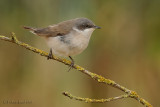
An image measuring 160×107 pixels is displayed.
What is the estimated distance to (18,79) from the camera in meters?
6.14

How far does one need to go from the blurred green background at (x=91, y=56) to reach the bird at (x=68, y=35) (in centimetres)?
46

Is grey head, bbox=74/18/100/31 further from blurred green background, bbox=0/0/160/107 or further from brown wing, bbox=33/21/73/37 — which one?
blurred green background, bbox=0/0/160/107

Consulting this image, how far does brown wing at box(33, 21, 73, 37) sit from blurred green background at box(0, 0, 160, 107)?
18.5 inches

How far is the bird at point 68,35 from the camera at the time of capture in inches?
180

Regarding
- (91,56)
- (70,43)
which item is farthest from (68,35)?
(91,56)

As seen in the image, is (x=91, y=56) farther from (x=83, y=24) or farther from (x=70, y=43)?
(x=70, y=43)

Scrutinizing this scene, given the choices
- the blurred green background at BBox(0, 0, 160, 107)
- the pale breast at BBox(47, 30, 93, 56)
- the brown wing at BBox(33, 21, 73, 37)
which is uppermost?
the blurred green background at BBox(0, 0, 160, 107)

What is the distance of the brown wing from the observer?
4.82m

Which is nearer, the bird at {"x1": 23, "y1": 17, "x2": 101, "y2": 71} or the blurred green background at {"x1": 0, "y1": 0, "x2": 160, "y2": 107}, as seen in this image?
the bird at {"x1": 23, "y1": 17, "x2": 101, "y2": 71}

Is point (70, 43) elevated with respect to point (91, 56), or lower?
lower

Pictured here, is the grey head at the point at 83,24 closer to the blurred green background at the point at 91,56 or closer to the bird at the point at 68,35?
the bird at the point at 68,35

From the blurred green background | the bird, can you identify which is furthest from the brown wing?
the blurred green background

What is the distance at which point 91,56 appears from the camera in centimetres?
622

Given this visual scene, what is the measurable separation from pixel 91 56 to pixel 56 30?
4.82ft
